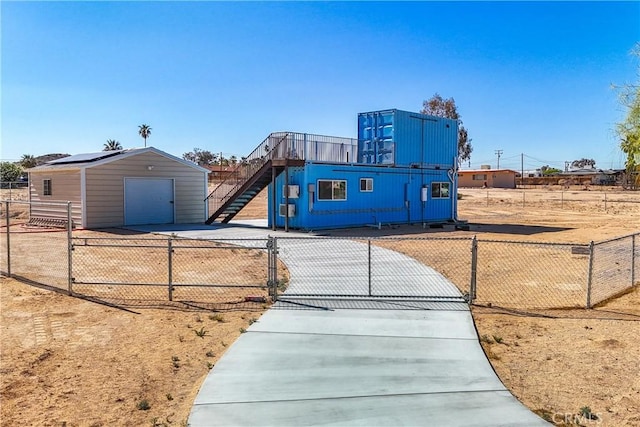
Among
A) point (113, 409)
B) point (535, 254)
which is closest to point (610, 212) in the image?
point (535, 254)

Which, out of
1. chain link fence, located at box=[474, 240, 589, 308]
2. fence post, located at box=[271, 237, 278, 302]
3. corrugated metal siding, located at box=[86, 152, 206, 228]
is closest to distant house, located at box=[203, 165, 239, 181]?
corrugated metal siding, located at box=[86, 152, 206, 228]

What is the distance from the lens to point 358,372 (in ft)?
19.5

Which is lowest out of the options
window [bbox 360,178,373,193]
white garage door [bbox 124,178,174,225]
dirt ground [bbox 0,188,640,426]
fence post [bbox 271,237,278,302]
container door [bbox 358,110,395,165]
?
dirt ground [bbox 0,188,640,426]

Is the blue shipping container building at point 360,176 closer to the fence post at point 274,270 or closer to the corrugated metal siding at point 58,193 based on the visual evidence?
the corrugated metal siding at point 58,193

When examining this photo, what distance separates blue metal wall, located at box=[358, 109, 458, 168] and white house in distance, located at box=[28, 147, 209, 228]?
333 inches

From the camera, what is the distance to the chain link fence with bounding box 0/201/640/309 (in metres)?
9.55

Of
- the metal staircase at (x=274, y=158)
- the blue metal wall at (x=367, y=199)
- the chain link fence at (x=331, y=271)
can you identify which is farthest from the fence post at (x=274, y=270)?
the blue metal wall at (x=367, y=199)

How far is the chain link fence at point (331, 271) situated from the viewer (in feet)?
31.3

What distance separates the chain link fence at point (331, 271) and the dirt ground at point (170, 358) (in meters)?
0.80

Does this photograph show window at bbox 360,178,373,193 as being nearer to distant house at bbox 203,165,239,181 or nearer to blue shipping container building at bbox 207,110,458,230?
blue shipping container building at bbox 207,110,458,230

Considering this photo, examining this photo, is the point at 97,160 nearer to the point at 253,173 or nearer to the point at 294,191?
the point at 253,173

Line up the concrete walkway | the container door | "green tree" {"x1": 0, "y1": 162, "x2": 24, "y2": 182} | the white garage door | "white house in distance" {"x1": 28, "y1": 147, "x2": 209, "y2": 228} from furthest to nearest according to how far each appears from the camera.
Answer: "green tree" {"x1": 0, "y1": 162, "x2": 24, "y2": 182} < the container door < the white garage door < "white house in distance" {"x1": 28, "y1": 147, "x2": 209, "y2": 228} < the concrete walkway

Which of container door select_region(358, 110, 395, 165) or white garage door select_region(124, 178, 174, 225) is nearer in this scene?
white garage door select_region(124, 178, 174, 225)

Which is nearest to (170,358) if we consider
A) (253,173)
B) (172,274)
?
(172,274)
